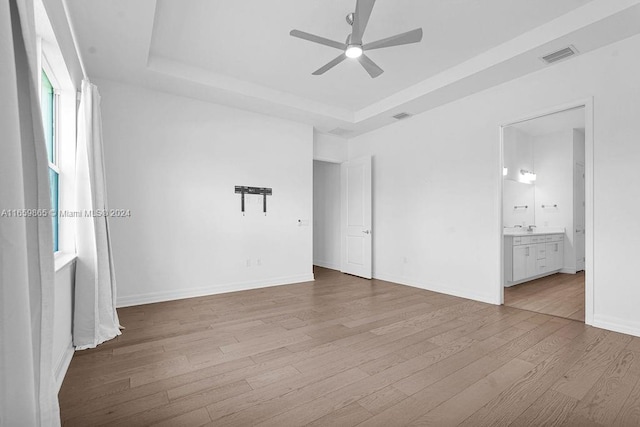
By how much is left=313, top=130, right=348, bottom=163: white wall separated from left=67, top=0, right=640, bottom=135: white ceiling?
4.76 feet

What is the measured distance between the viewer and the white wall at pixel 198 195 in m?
4.13

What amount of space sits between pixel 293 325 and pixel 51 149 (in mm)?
2838

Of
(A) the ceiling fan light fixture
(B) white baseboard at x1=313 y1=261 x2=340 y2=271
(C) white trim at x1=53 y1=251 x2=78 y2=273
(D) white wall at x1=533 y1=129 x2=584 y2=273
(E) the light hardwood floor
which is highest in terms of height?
(A) the ceiling fan light fixture

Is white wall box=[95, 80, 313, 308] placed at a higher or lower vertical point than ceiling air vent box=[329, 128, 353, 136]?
lower

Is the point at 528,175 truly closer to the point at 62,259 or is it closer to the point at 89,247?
the point at 89,247

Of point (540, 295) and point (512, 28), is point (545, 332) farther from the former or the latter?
point (512, 28)

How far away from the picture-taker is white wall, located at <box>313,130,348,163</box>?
20.7 feet

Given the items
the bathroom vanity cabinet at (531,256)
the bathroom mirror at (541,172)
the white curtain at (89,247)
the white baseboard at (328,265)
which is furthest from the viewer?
the white baseboard at (328,265)

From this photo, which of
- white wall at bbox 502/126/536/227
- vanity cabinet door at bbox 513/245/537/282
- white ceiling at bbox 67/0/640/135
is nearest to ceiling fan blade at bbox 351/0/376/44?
white ceiling at bbox 67/0/640/135

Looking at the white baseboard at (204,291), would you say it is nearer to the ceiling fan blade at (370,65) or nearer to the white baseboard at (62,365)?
the white baseboard at (62,365)

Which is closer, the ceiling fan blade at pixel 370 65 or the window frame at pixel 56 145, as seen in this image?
the window frame at pixel 56 145

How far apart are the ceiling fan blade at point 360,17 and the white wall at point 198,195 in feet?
9.08

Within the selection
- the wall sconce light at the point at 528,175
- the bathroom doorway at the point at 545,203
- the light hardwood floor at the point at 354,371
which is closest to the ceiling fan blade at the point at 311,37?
the light hardwood floor at the point at 354,371

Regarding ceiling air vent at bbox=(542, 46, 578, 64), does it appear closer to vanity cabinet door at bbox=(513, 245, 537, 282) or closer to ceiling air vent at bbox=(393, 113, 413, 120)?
ceiling air vent at bbox=(393, 113, 413, 120)
